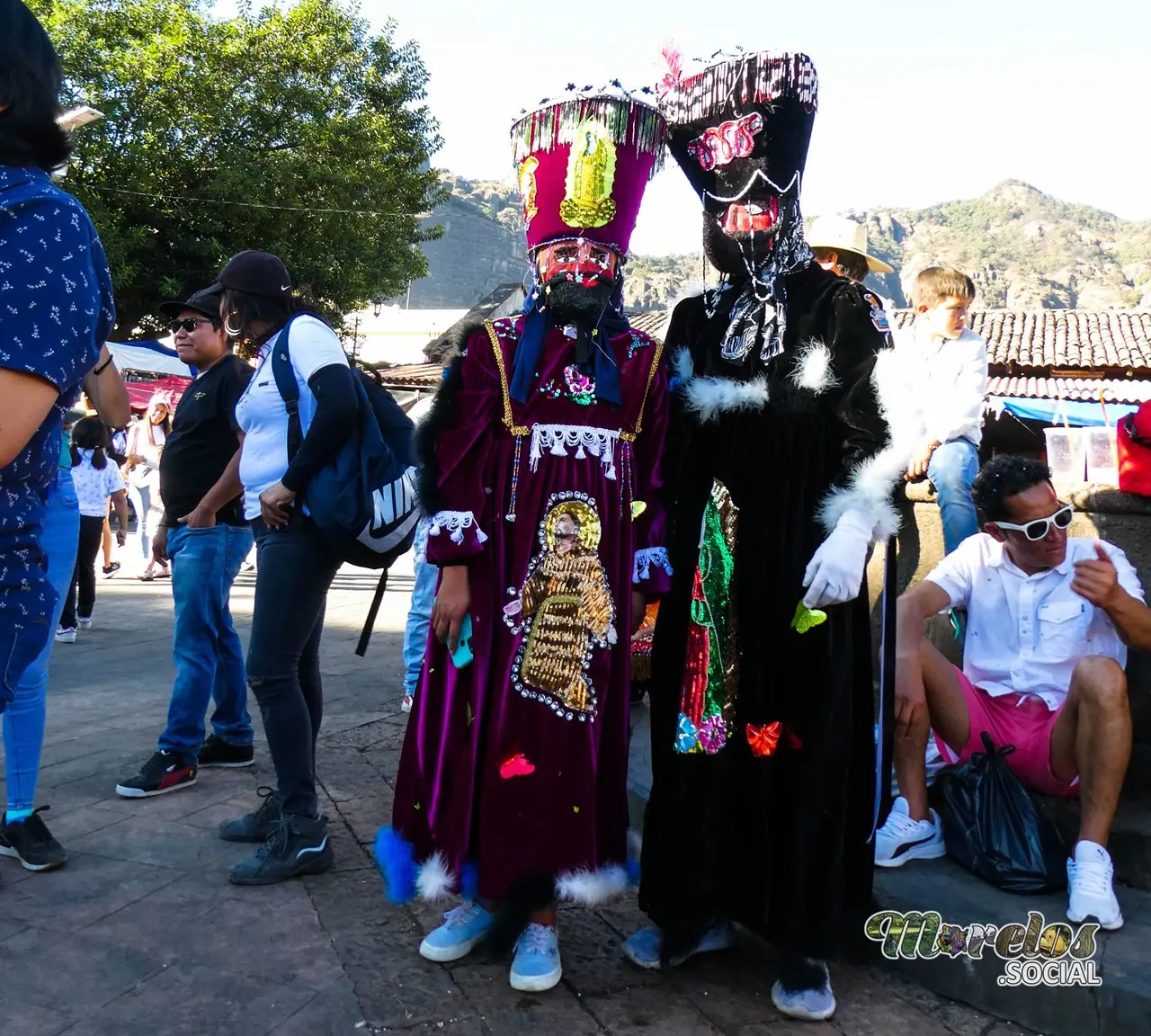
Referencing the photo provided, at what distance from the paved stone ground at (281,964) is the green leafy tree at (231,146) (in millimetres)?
16525

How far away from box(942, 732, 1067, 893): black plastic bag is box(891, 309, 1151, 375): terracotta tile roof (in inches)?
750

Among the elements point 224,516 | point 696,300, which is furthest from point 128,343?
point 696,300

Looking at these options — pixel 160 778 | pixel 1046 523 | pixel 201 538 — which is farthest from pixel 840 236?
pixel 160 778

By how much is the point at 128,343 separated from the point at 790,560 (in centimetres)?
2038

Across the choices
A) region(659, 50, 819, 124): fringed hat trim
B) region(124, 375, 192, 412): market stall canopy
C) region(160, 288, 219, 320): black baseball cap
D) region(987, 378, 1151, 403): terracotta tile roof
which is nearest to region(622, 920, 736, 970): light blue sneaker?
region(659, 50, 819, 124): fringed hat trim

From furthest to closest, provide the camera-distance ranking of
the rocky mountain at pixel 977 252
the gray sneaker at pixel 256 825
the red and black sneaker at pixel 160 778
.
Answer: the rocky mountain at pixel 977 252
the red and black sneaker at pixel 160 778
the gray sneaker at pixel 256 825

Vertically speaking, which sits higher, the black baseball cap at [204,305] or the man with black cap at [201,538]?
the black baseball cap at [204,305]

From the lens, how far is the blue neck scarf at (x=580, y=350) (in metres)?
A: 2.63

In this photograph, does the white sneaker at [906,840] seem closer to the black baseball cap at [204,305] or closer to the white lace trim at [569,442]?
the white lace trim at [569,442]

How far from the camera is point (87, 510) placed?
8.45 m

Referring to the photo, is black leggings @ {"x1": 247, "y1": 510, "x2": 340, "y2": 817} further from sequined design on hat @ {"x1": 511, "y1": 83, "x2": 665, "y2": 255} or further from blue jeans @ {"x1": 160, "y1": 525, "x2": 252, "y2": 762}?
sequined design on hat @ {"x1": 511, "y1": 83, "x2": 665, "y2": 255}

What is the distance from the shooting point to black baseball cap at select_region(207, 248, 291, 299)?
354cm

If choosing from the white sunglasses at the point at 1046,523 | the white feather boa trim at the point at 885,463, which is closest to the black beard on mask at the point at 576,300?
Answer: the white feather boa trim at the point at 885,463

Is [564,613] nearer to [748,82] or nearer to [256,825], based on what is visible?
[748,82]
